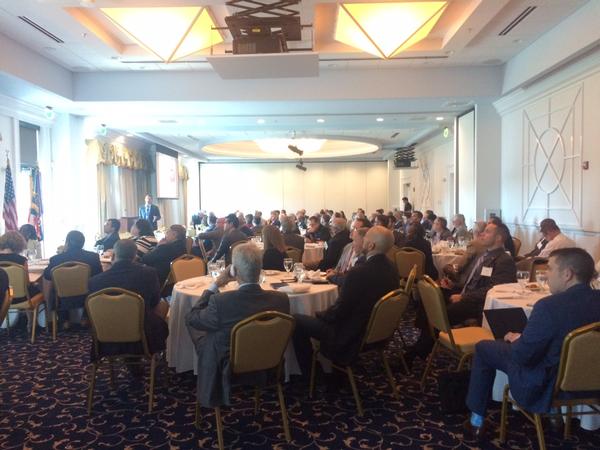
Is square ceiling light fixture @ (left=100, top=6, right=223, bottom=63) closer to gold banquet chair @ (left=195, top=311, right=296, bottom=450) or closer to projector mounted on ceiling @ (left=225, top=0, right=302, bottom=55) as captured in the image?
projector mounted on ceiling @ (left=225, top=0, right=302, bottom=55)

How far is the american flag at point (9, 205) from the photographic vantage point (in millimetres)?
8750

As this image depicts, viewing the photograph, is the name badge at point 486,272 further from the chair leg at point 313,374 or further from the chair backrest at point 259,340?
the chair backrest at point 259,340

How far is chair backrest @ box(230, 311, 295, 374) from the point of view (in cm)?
291

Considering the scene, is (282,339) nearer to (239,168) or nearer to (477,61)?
(477,61)

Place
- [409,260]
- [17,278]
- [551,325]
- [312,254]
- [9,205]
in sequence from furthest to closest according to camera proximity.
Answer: [9,205] → [312,254] → [409,260] → [17,278] → [551,325]

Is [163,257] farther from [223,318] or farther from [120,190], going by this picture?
[120,190]

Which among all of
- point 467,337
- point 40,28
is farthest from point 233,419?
point 40,28

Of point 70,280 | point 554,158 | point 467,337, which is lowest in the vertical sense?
point 467,337

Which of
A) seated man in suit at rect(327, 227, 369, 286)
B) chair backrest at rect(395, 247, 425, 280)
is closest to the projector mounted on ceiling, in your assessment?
seated man in suit at rect(327, 227, 369, 286)

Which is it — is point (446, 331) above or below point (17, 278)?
below

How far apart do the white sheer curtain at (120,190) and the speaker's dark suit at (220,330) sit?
1070cm

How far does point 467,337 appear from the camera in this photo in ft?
12.6

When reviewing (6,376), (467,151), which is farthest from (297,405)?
(467,151)

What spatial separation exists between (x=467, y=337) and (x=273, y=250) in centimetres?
248
